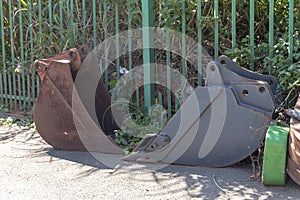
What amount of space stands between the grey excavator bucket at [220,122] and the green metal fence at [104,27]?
19.7 inches

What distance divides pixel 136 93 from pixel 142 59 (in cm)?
39

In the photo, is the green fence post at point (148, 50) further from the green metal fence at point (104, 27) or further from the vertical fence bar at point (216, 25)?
the vertical fence bar at point (216, 25)

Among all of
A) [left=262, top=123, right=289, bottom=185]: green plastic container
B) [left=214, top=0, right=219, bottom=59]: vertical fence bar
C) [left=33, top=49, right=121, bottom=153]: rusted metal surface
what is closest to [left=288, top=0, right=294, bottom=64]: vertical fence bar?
[left=214, top=0, right=219, bottom=59]: vertical fence bar

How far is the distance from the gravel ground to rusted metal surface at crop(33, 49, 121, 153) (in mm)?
168

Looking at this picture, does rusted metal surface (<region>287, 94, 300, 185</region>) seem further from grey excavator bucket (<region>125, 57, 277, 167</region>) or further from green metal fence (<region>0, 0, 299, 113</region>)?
green metal fence (<region>0, 0, 299, 113</region>)

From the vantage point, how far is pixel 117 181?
361 centimetres

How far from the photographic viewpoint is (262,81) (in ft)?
12.5

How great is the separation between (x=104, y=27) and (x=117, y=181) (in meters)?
2.07

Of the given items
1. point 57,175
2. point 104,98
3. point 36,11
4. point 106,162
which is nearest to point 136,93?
point 104,98

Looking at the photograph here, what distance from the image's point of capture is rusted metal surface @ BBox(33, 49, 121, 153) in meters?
4.27

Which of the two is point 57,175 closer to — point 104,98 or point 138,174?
point 138,174

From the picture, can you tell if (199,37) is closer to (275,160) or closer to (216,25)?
(216,25)

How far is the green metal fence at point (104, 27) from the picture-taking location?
14.4ft

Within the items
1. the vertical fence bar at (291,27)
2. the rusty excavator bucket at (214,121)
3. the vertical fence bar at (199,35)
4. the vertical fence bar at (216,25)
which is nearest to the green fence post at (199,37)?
the vertical fence bar at (199,35)
